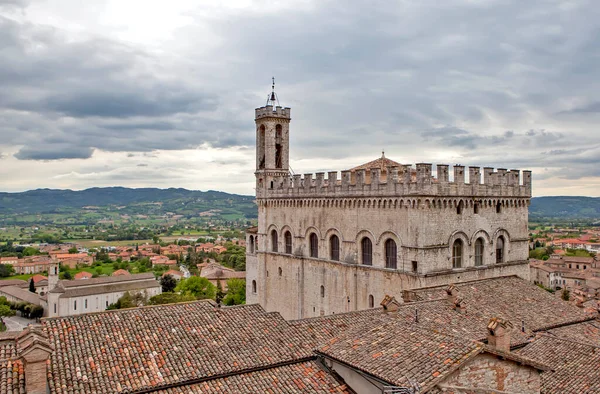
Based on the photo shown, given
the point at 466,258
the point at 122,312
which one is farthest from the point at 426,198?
the point at 122,312

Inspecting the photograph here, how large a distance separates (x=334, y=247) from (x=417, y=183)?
8.07 metres

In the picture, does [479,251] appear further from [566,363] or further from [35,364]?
[35,364]

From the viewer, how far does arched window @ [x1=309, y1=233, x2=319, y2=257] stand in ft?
106

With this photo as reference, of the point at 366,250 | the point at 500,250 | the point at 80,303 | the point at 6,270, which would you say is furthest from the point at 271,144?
the point at 6,270

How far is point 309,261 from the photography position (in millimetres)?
32812

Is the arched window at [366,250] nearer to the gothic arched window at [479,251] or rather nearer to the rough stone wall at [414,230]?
the rough stone wall at [414,230]

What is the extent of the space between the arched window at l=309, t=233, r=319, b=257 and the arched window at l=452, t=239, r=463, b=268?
888 cm

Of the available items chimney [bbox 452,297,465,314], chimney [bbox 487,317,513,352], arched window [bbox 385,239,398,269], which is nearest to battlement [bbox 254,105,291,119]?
arched window [bbox 385,239,398,269]

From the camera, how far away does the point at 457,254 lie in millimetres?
26781

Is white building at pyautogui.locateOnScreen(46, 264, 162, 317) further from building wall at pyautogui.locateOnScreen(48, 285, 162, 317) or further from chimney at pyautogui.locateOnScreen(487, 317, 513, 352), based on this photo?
chimney at pyautogui.locateOnScreen(487, 317, 513, 352)

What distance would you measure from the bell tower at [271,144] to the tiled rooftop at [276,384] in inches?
915

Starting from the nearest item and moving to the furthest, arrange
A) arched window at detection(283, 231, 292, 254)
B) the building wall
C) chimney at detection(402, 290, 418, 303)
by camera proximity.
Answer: chimney at detection(402, 290, 418, 303) < arched window at detection(283, 231, 292, 254) < the building wall

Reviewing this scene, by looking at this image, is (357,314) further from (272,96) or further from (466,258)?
(272,96)

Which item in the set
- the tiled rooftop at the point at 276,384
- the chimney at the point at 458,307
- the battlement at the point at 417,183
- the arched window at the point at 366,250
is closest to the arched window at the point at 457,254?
the battlement at the point at 417,183
